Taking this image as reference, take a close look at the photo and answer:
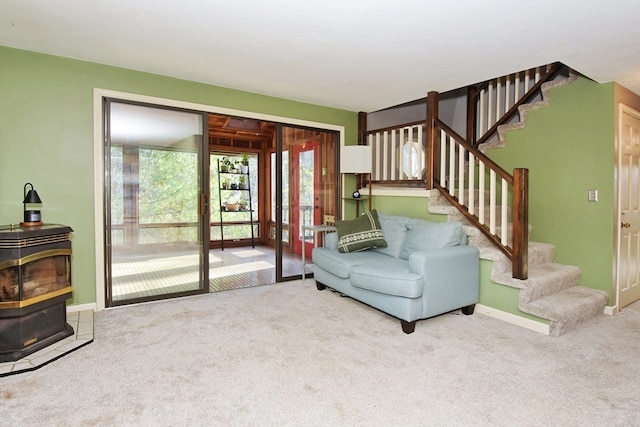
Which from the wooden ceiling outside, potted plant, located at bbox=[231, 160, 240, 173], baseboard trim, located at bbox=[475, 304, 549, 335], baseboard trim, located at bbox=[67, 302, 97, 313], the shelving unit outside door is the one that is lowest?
baseboard trim, located at bbox=[475, 304, 549, 335]

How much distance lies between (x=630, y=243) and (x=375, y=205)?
2859 millimetres

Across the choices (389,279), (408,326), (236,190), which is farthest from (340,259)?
(236,190)

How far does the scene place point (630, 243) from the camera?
12.4ft

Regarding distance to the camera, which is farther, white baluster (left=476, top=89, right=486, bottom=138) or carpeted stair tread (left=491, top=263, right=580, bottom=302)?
white baluster (left=476, top=89, right=486, bottom=138)

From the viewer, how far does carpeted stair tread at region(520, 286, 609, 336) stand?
9.70 ft

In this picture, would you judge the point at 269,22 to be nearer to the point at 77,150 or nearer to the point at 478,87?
the point at 77,150

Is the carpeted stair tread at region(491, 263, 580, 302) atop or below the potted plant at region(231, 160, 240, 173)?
below

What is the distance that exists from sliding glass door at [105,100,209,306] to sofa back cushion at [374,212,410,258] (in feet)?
6.77

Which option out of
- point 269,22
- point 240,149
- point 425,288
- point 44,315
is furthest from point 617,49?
point 240,149

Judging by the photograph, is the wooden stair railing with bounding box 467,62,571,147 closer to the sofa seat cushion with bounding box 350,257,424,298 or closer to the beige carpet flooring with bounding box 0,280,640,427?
the sofa seat cushion with bounding box 350,257,424,298

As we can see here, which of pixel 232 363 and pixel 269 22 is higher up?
pixel 269 22

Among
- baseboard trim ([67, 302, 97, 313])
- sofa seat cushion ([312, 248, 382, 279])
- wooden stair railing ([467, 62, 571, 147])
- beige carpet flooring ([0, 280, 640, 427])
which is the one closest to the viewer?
beige carpet flooring ([0, 280, 640, 427])

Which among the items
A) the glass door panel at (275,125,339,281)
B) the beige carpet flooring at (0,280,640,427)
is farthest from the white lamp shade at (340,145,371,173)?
the beige carpet flooring at (0,280,640,427)

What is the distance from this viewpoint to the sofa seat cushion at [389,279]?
118 inches
